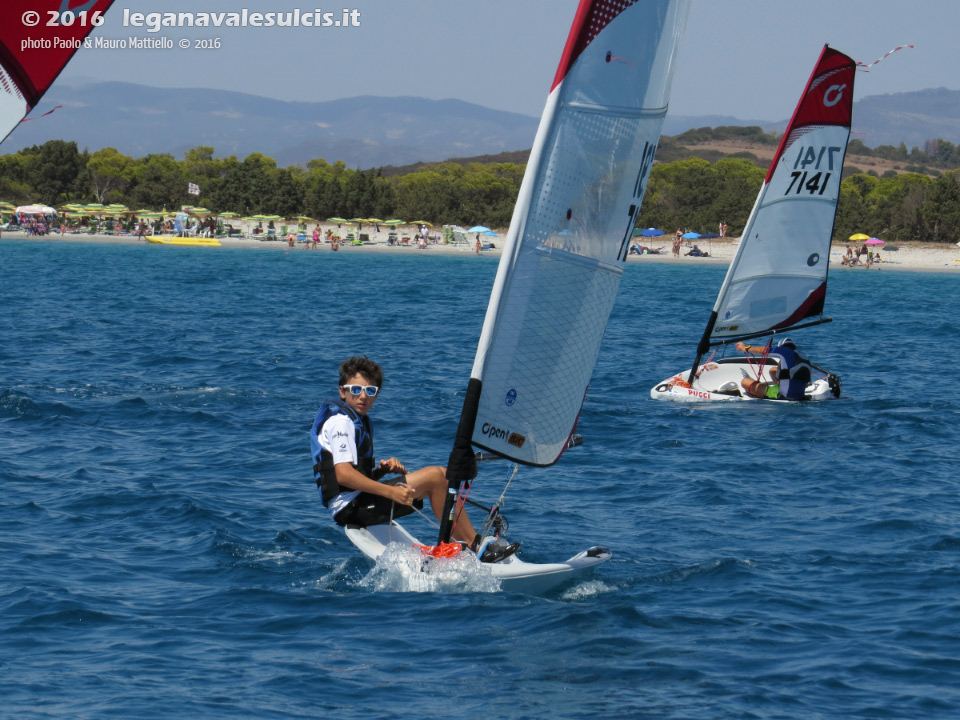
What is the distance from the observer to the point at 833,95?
21.3 metres

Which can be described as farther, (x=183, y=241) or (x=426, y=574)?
(x=183, y=241)

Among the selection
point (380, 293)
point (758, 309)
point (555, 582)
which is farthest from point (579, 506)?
point (380, 293)

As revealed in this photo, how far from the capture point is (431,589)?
32.0 feet

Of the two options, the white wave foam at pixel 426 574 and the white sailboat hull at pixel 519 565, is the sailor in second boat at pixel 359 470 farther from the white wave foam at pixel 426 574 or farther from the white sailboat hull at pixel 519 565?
the white wave foam at pixel 426 574

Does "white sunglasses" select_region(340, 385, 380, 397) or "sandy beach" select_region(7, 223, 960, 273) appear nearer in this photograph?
"white sunglasses" select_region(340, 385, 380, 397)

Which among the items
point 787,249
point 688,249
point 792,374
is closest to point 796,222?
point 787,249

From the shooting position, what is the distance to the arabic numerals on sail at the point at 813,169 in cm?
2138

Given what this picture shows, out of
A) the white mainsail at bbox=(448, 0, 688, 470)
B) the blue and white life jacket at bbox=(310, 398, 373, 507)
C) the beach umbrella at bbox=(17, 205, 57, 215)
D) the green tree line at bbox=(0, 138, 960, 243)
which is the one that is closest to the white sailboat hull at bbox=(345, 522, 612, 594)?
the blue and white life jacket at bbox=(310, 398, 373, 507)

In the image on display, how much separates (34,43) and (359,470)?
5.94 meters

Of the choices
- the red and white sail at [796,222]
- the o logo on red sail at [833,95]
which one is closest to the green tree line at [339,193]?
the red and white sail at [796,222]

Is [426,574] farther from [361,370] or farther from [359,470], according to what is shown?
[361,370]

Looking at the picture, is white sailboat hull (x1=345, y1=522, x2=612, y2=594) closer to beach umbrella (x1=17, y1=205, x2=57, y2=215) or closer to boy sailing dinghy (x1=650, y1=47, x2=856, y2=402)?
boy sailing dinghy (x1=650, y1=47, x2=856, y2=402)

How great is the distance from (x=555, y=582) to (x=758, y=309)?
13.5 metres

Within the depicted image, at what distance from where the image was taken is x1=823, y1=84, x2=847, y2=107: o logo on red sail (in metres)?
21.3
